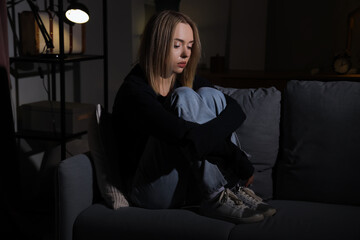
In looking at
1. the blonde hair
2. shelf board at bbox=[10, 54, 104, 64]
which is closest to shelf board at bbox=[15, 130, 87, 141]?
shelf board at bbox=[10, 54, 104, 64]

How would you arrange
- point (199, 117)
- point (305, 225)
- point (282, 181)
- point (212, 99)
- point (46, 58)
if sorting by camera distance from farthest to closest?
point (46, 58)
point (282, 181)
point (212, 99)
point (199, 117)
point (305, 225)

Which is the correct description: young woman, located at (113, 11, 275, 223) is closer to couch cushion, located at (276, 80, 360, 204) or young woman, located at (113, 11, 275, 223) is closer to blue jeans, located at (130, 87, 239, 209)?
blue jeans, located at (130, 87, 239, 209)

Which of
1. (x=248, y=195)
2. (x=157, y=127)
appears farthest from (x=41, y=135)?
(x=248, y=195)

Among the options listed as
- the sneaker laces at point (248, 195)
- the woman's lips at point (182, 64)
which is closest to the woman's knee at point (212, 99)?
the woman's lips at point (182, 64)

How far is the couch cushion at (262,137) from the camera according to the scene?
2035 millimetres

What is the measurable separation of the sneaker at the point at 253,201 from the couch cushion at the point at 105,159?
43cm

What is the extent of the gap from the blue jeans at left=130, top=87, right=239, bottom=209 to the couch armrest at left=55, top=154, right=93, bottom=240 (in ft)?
0.61

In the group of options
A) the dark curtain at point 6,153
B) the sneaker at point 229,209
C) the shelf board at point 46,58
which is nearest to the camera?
the sneaker at point 229,209

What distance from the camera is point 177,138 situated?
1.69m

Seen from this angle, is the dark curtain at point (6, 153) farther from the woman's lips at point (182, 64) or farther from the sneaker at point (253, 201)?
the sneaker at point (253, 201)

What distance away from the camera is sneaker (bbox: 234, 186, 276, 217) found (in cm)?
177

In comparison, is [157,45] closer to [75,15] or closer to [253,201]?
[253,201]

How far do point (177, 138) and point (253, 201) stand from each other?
0.39 meters

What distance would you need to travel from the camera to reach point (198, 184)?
5.86 ft
